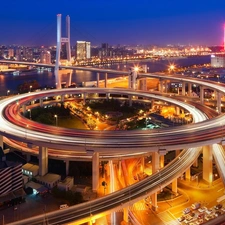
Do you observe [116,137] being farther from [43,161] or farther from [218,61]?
[218,61]

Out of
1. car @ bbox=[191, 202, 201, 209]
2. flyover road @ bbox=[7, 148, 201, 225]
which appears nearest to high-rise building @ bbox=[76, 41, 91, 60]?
flyover road @ bbox=[7, 148, 201, 225]

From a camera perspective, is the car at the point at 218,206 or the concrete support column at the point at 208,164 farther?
the concrete support column at the point at 208,164

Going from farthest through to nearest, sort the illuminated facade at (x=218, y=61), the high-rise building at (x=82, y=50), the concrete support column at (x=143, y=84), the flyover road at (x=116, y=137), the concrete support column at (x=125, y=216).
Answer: the high-rise building at (x=82, y=50)
the illuminated facade at (x=218, y=61)
the concrete support column at (x=143, y=84)
the flyover road at (x=116, y=137)
the concrete support column at (x=125, y=216)

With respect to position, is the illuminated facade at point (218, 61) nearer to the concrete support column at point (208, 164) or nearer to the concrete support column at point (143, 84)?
the concrete support column at point (143, 84)

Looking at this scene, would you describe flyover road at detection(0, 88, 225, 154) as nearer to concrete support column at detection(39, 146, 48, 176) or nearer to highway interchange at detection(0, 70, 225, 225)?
highway interchange at detection(0, 70, 225, 225)

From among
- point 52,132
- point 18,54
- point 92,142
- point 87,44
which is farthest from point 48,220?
point 18,54

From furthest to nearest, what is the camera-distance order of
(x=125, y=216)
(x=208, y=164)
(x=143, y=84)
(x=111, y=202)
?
(x=143, y=84) < (x=208, y=164) < (x=125, y=216) < (x=111, y=202)

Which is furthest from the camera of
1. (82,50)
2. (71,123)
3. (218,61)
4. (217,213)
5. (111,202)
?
(82,50)

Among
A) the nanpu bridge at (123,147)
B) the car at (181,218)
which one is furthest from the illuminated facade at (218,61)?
the car at (181,218)

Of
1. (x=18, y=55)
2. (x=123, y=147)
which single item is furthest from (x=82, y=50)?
(x=123, y=147)
